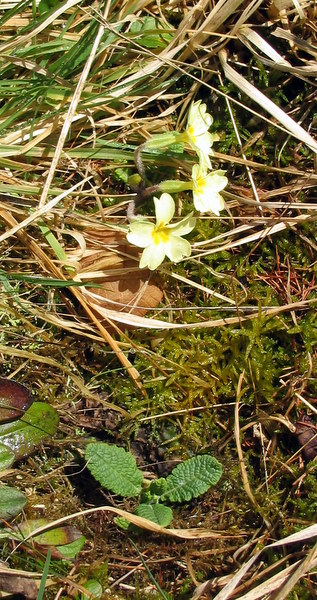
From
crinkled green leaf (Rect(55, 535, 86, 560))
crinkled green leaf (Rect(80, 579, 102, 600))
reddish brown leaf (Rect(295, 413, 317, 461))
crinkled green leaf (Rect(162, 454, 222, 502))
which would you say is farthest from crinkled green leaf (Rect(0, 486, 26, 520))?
reddish brown leaf (Rect(295, 413, 317, 461))

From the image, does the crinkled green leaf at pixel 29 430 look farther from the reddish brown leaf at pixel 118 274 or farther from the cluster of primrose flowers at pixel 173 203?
the cluster of primrose flowers at pixel 173 203

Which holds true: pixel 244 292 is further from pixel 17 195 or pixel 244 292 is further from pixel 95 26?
pixel 95 26

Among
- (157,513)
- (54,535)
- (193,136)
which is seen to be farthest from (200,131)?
(54,535)

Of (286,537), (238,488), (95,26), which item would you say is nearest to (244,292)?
(238,488)

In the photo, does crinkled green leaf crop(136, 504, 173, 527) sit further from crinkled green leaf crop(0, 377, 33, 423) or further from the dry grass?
crinkled green leaf crop(0, 377, 33, 423)

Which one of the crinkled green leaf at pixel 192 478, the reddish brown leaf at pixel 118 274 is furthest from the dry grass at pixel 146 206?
the crinkled green leaf at pixel 192 478

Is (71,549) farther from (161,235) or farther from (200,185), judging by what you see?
(200,185)
